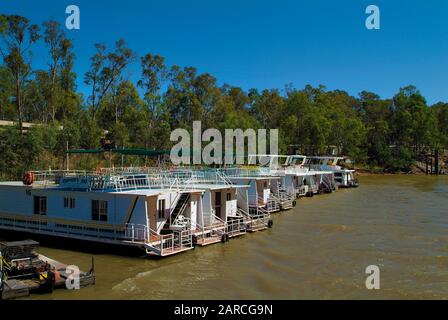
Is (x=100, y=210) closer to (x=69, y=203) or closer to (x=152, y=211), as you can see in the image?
(x=69, y=203)

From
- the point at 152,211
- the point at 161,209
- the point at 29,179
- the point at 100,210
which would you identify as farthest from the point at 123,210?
the point at 29,179

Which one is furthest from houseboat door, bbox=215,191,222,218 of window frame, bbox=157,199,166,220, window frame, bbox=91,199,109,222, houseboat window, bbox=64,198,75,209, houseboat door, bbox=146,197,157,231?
houseboat window, bbox=64,198,75,209

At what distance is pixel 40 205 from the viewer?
24.8 m

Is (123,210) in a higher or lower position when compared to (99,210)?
higher

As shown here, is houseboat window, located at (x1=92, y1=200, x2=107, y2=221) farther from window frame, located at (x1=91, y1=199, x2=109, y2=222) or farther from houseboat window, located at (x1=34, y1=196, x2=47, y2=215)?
houseboat window, located at (x1=34, y1=196, x2=47, y2=215)

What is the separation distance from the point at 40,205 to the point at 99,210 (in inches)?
183

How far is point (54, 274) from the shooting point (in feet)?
51.2

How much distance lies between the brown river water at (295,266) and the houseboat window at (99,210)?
6.33 ft

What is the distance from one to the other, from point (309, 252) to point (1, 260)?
13993 mm

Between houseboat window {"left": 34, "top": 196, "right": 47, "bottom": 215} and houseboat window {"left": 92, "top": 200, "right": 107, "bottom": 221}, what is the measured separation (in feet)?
12.5

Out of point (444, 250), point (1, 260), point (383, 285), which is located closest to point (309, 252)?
point (383, 285)

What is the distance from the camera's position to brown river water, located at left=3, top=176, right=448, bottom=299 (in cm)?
1636

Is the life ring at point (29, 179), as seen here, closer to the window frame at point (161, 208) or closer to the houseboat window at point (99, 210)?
the houseboat window at point (99, 210)
